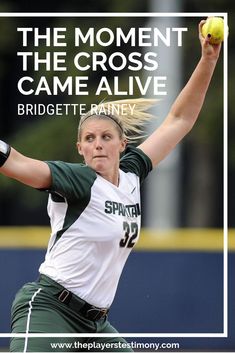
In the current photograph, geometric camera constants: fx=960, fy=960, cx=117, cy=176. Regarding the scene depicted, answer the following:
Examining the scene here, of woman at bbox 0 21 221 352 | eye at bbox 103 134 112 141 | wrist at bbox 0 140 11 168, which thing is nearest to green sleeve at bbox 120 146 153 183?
woman at bbox 0 21 221 352

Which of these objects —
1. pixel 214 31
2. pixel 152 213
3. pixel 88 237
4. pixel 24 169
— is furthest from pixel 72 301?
pixel 152 213

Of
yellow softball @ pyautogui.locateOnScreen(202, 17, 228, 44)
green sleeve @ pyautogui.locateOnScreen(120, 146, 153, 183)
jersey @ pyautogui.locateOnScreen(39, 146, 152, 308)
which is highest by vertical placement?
yellow softball @ pyautogui.locateOnScreen(202, 17, 228, 44)

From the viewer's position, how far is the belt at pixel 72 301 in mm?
4629

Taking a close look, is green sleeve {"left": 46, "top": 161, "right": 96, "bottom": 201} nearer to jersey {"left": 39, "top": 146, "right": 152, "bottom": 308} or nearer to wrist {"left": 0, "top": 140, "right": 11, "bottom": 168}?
jersey {"left": 39, "top": 146, "right": 152, "bottom": 308}

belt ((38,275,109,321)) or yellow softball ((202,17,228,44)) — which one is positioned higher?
yellow softball ((202,17,228,44))

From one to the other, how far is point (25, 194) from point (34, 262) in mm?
1482

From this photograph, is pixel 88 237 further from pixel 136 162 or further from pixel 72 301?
pixel 136 162

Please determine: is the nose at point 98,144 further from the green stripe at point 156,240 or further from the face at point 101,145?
the green stripe at point 156,240

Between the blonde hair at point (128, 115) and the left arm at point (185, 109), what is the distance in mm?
182

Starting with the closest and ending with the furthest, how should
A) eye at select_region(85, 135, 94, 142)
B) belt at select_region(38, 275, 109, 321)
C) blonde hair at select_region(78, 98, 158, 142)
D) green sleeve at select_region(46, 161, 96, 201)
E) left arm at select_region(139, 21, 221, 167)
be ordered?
green sleeve at select_region(46, 161, 96, 201) < belt at select_region(38, 275, 109, 321) < eye at select_region(85, 135, 94, 142) < blonde hair at select_region(78, 98, 158, 142) < left arm at select_region(139, 21, 221, 167)

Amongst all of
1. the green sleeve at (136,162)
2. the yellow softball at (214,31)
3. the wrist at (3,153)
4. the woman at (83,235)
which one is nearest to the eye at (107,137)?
the woman at (83,235)

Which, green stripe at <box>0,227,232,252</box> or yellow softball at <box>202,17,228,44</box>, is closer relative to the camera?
yellow softball at <box>202,17,228,44</box>

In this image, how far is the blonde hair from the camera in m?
5.11

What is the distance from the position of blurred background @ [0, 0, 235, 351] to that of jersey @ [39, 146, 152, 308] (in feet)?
6.11
